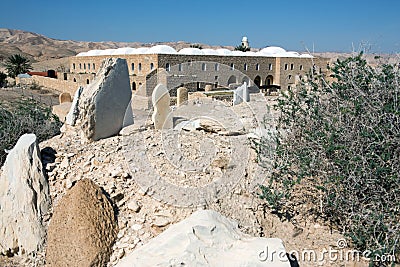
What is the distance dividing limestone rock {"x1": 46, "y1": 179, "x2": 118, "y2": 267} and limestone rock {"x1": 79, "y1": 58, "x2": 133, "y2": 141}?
1320 mm

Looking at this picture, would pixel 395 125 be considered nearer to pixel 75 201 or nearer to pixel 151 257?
pixel 151 257

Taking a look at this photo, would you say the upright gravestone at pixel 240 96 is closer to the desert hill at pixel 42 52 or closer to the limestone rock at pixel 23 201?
the desert hill at pixel 42 52

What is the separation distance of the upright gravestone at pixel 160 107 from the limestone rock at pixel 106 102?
544 millimetres

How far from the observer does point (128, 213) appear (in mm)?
3477

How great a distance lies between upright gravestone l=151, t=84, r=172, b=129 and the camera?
568cm

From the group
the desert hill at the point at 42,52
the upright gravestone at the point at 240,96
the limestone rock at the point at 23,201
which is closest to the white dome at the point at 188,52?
the desert hill at the point at 42,52

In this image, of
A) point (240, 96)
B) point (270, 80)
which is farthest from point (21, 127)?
point (270, 80)

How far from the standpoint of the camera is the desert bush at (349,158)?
3.00m

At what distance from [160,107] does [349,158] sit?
11.1ft

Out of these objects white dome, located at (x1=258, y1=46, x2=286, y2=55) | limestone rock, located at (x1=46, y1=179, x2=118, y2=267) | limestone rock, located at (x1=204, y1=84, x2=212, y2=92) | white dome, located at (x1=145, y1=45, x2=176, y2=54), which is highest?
white dome, located at (x1=258, y1=46, x2=286, y2=55)

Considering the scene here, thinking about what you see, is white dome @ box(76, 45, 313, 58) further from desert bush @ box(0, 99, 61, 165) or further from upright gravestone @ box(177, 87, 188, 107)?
desert bush @ box(0, 99, 61, 165)

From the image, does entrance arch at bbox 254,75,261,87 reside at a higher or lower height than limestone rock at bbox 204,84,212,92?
higher

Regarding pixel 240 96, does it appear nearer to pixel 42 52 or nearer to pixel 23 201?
pixel 23 201

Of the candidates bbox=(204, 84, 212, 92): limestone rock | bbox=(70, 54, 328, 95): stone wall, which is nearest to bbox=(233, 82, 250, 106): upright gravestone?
bbox=(70, 54, 328, 95): stone wall
